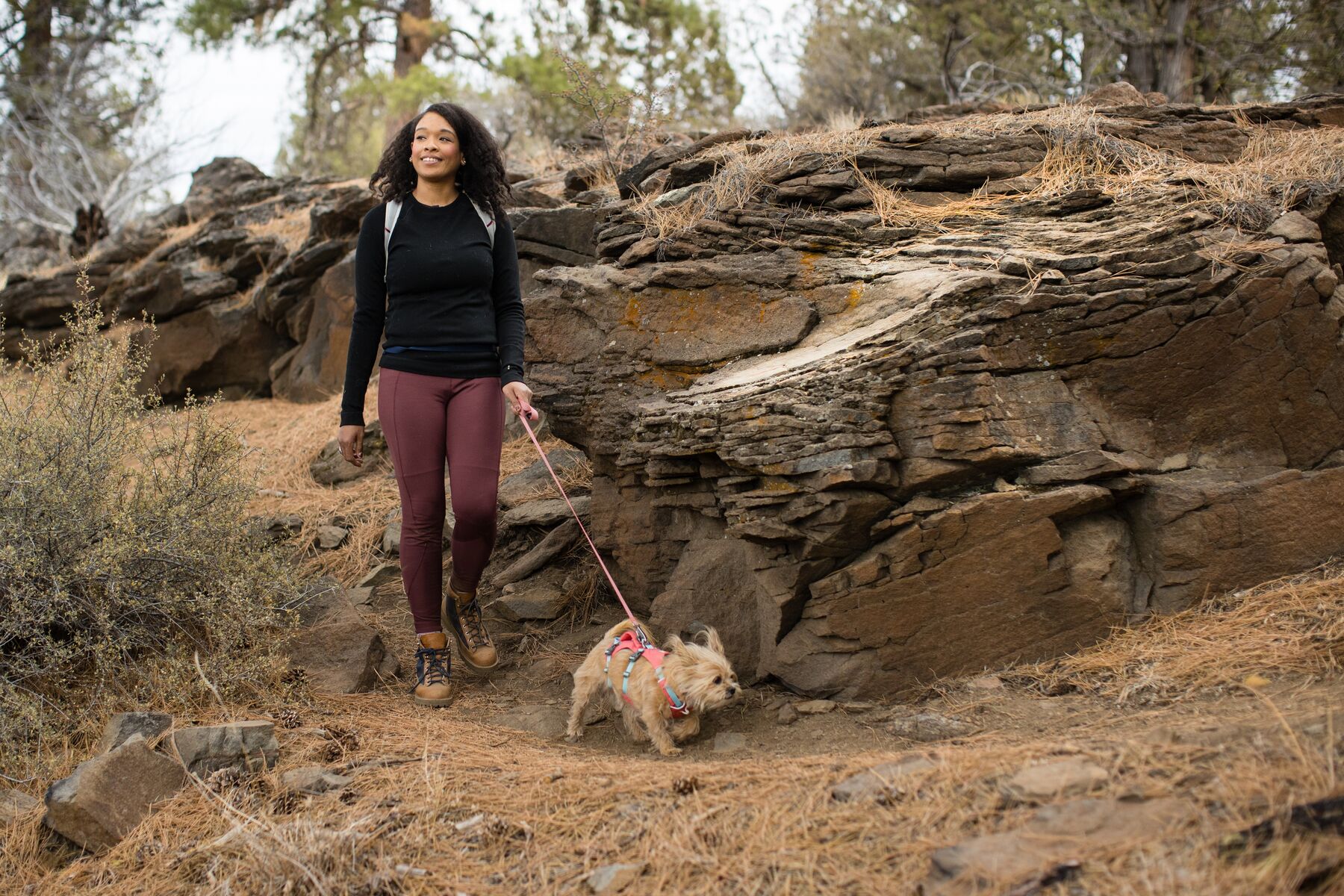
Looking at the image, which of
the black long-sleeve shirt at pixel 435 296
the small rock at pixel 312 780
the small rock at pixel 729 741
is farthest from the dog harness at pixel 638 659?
the black long-sleeve shirt at pixel 435 296

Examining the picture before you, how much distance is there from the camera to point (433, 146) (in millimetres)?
4531

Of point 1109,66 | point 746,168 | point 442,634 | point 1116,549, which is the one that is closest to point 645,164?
point 746,168

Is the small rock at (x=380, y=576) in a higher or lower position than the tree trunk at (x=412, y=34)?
lower

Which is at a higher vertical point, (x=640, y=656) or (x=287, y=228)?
(x=287, y=228)

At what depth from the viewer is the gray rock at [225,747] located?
3.85 metres

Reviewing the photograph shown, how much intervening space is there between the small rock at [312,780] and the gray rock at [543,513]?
271 centimetres

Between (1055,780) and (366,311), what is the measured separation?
3.69 meters

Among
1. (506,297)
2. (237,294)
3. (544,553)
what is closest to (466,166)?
(506,297)

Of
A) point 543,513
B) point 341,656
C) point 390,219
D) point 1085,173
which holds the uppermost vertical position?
point 1085,173

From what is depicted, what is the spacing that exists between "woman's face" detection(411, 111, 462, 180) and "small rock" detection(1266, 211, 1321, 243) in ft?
13.1

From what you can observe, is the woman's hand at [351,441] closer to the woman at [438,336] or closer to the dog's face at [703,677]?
the woman at [438,336]

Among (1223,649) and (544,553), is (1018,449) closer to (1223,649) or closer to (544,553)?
(1223,649)

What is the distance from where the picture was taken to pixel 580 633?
563 centimetres

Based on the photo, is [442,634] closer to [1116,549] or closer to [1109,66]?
[1116,549]
